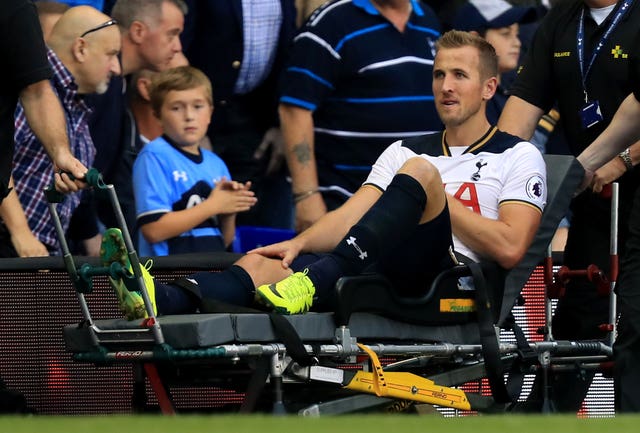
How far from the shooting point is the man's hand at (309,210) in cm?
970

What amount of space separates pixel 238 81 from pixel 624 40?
320 cm

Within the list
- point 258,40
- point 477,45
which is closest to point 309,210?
point 258,40

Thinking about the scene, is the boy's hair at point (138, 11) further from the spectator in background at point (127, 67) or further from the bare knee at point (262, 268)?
the bare knee at point (262, 268)

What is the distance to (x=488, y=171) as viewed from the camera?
778 centimetres

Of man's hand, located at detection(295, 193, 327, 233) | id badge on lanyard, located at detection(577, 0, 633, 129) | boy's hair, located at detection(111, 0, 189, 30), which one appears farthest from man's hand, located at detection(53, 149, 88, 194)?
boy's hair, located at detection(111, 0, 189, 30)

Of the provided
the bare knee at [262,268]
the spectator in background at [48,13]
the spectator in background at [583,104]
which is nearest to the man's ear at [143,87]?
the spectator in background at [48,13]

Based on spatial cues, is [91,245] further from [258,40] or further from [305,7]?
[305,7]

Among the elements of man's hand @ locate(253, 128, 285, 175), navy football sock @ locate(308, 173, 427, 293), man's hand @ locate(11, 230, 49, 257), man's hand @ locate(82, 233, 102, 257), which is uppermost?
navy football sock @ locate(308, 173, 427, 293)

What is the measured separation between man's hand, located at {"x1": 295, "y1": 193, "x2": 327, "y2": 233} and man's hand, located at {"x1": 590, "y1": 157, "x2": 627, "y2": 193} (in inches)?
94.4

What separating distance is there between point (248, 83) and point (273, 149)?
17.1 inches

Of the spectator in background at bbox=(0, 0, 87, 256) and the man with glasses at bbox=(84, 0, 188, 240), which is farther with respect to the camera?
the man with glasses at bbox=(84, 0, 188, 240)

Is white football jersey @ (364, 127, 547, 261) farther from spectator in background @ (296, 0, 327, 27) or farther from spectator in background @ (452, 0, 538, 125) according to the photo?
spectator in background @ (452, 0, 538, 125)

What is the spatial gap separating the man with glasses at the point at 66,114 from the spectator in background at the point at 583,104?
2.40 metres

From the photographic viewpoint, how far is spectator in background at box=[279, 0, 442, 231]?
9789 millimetres
